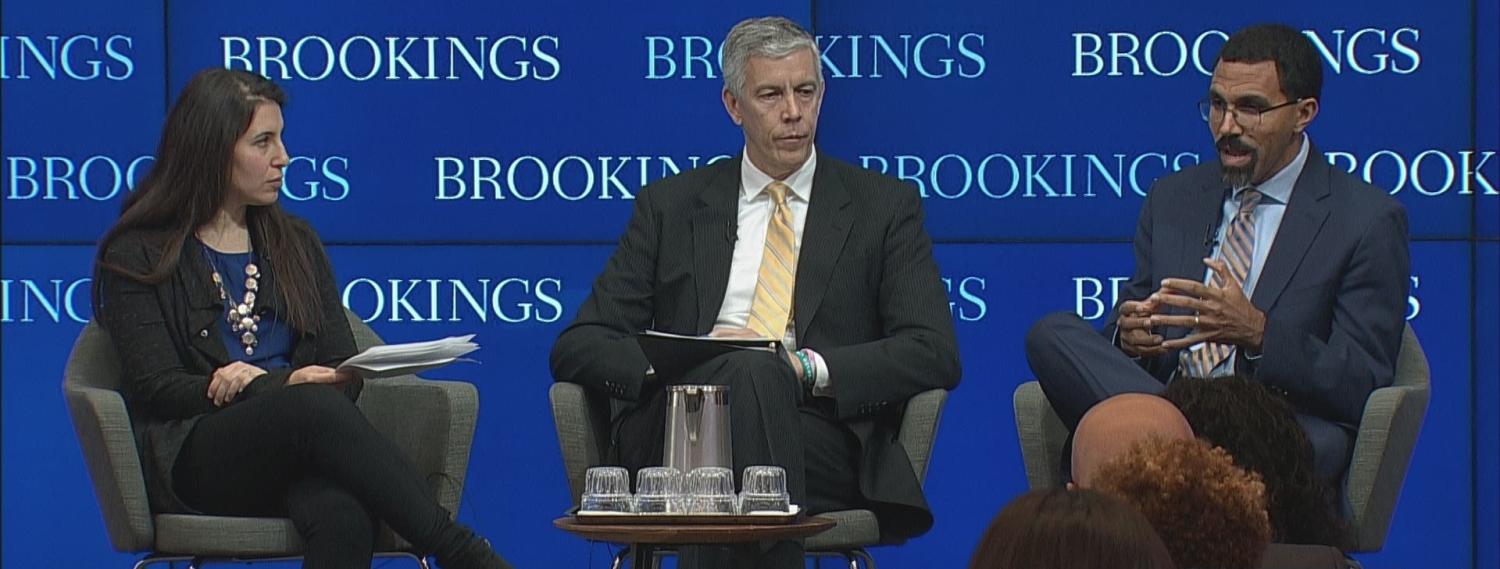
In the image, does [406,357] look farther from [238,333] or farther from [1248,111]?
[1248,111]

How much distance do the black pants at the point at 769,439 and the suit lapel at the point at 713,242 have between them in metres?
0.31

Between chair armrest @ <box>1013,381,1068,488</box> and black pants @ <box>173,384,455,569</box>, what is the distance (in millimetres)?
1139

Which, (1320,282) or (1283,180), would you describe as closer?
(1320,282)

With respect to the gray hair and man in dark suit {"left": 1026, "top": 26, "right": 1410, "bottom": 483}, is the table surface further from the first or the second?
the gray hair

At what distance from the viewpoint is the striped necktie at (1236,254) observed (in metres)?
4.29

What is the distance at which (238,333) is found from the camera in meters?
4.32

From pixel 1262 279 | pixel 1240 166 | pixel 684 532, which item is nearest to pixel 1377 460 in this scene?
pixel 1262 279

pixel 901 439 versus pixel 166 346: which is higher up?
pixel 166 346

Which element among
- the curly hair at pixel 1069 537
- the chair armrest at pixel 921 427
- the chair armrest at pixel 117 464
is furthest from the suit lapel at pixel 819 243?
the curly hair at pixel 1069 537

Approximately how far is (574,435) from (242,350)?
0.72 meters

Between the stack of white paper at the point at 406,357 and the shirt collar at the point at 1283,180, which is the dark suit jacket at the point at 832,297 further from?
the shirt collar at the point at 1283,180

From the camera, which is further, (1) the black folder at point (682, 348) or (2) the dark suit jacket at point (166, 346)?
(2) the dark suit jacket at point (166, 346)

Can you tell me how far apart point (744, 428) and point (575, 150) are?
1791 mm

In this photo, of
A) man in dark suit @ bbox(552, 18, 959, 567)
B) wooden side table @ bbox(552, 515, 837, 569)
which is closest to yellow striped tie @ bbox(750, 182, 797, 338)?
man in dark suit @ bbox(552, 18, 959, 567)
